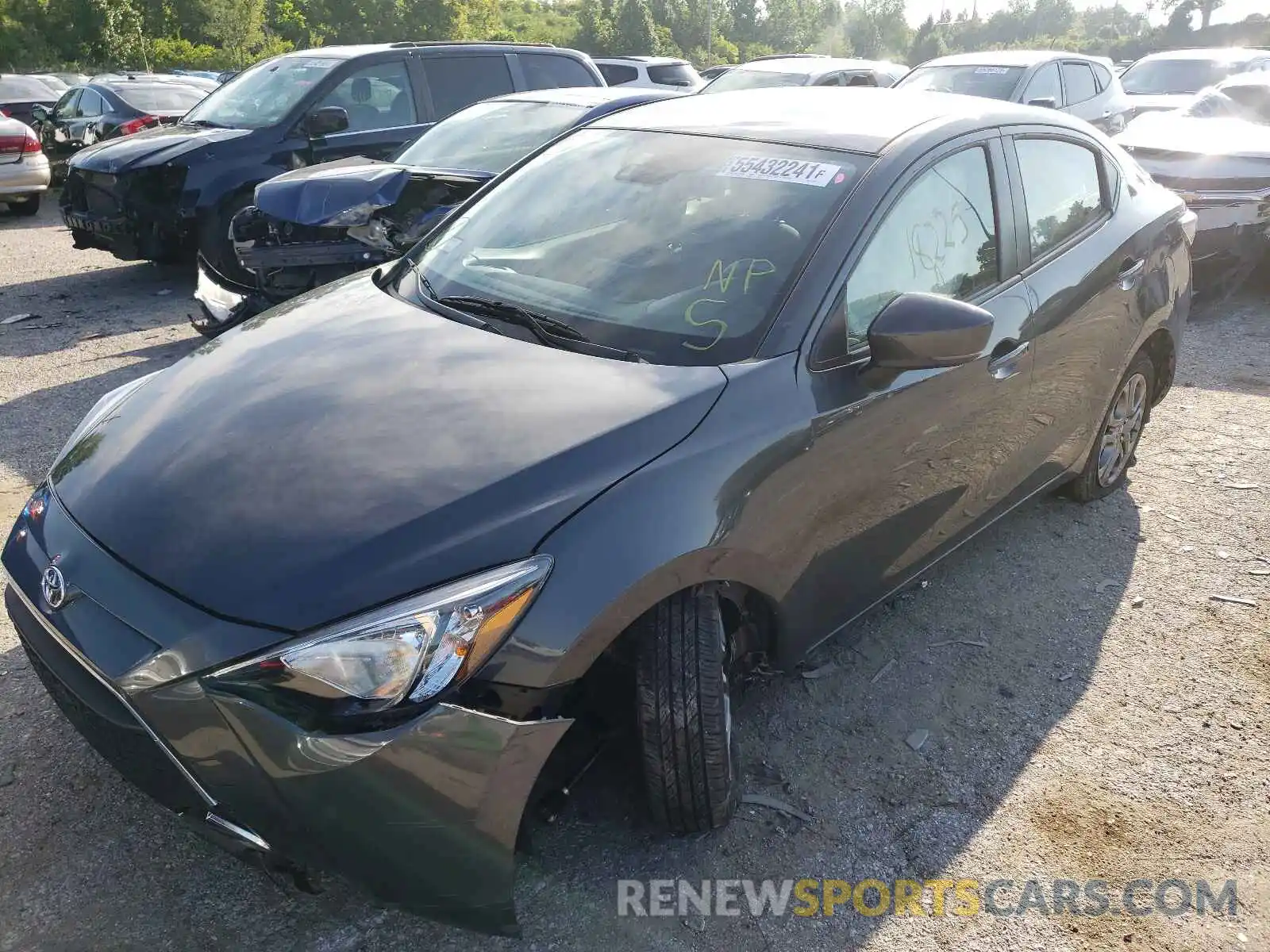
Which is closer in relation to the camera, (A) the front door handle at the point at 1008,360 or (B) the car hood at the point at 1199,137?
(A) the front door handle at the point at 1008,360

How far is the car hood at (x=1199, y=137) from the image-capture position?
24.2 ft

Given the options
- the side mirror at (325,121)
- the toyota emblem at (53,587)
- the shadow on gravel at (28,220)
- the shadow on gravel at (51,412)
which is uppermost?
the side mirror at (325,121)

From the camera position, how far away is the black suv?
729 cm

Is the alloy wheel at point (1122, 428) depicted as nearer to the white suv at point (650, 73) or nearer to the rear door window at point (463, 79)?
the rear door window at point (463, 79)

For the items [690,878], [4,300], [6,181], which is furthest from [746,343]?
[6,181]

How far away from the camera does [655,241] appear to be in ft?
9.70

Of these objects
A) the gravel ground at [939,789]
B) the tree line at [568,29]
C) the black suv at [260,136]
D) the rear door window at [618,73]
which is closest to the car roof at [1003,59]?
the black suv at [260,136]

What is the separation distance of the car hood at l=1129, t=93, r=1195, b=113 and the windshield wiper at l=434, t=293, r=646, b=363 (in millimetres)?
11402

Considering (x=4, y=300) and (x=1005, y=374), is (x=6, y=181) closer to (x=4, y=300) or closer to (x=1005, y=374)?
(x=4, y=300)

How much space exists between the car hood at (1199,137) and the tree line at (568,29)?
30.1 metres

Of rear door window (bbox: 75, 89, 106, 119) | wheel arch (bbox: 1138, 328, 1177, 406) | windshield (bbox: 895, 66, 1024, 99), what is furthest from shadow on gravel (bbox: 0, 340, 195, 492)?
windshield (bbox: 895, 66, 1024, 99)

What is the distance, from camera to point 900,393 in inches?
111

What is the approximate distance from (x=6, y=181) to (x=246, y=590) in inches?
428

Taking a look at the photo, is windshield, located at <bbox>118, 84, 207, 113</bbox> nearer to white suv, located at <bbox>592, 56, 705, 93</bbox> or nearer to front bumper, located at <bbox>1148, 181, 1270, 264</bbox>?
white suv, located at <bbox>592, 56, 705, 93</bbox>
